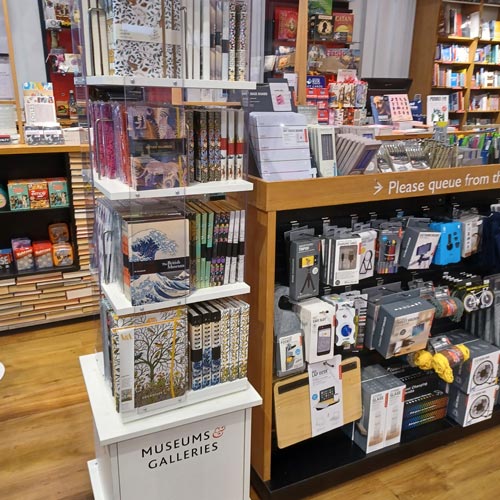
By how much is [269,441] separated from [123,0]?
163 centimetres

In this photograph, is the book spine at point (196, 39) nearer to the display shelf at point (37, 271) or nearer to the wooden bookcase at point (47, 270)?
the wooden bookcase at point (47, 270)

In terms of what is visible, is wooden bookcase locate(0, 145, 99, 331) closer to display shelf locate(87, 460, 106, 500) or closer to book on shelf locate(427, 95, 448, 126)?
display shelf locate(87, 460, 106, 500)

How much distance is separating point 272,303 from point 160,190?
64cm

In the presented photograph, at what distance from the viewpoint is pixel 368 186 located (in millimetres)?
1933

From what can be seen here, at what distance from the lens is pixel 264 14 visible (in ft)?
17.0

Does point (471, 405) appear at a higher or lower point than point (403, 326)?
lower

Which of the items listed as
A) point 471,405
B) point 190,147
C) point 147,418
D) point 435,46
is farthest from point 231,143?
point 435,46

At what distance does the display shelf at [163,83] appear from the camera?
4.48ft

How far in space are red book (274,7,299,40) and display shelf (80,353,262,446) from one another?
445 centimetres

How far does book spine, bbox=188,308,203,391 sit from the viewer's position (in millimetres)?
1652

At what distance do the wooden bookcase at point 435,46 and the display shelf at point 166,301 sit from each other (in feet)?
17.7

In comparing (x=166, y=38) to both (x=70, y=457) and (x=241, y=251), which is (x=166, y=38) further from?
(x=70, y=457)

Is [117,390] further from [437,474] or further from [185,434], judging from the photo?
[437,474]

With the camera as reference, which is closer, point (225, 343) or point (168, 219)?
point (168, 219)
